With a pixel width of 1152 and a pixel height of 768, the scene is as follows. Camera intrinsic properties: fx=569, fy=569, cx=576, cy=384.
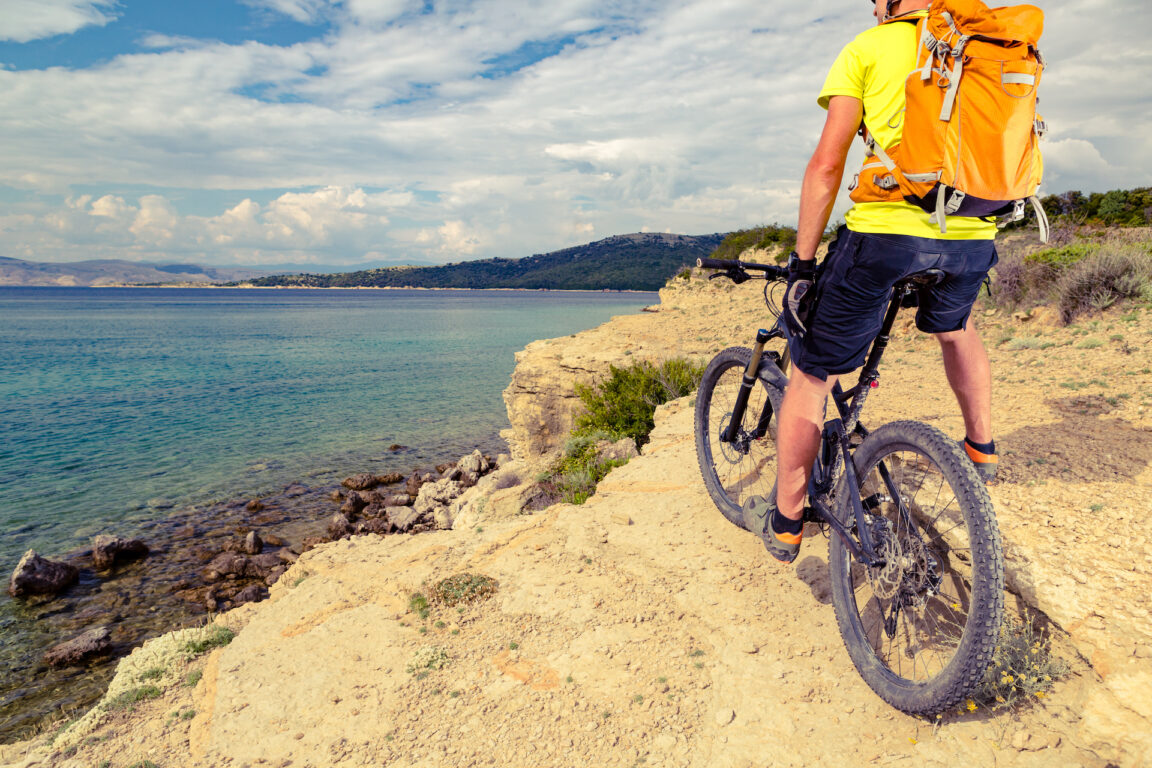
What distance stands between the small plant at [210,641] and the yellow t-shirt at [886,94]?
545cm

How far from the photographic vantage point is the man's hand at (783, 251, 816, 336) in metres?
2.78

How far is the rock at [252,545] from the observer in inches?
Answer: 446

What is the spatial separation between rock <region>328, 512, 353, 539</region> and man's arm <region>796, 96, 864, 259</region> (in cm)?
1205

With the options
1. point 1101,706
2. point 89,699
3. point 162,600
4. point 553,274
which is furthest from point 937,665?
point 553,274

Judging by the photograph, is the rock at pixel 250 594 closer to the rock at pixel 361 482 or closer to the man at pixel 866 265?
the rock at pixel 361 482

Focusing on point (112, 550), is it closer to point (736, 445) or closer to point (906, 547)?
point (736, 445)

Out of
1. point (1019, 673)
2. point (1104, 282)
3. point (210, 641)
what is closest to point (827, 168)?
point (1019, 673)

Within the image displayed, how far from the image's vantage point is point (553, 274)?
196 m

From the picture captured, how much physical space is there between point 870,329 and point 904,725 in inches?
71.8

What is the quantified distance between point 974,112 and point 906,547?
1.87 metres

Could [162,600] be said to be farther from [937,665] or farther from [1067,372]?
[1067,372]

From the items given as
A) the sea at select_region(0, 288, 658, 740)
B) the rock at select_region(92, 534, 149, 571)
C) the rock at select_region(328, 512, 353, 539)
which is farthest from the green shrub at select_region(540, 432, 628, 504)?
the rock at select_region(92, 534, 149, 571)

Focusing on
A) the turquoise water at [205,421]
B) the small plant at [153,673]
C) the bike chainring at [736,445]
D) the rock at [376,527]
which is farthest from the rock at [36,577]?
the bike chainring at [736,445]

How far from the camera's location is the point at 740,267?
132 inches
